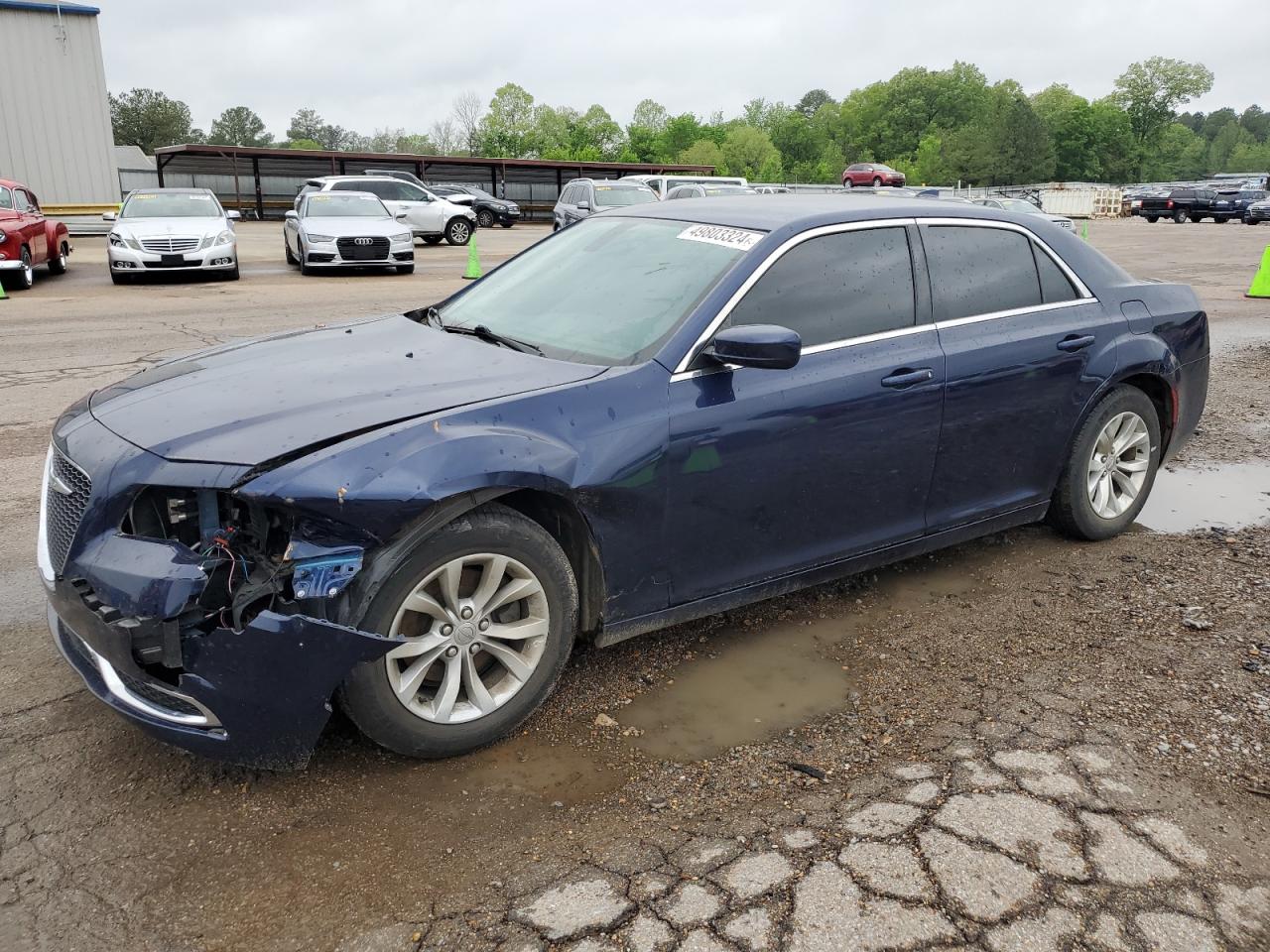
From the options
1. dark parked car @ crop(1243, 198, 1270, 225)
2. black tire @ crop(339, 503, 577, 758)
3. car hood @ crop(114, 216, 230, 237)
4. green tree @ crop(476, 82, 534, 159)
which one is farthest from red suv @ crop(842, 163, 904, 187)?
green tree @ crop(476, 82, 534, 159)

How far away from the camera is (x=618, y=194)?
23359mm

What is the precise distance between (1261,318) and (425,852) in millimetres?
14419

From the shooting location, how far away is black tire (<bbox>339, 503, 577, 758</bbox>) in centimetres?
285

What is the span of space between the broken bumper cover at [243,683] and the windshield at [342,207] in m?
17.3

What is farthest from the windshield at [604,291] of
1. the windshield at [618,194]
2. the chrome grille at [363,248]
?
the windshield at [618,194]

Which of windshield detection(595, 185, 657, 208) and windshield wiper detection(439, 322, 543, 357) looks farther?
windshield detection(595, 185, 657, 208)

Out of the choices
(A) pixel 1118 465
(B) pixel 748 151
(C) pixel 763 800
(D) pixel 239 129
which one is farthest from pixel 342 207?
(D) pixel 239 129

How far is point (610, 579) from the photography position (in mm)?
3326

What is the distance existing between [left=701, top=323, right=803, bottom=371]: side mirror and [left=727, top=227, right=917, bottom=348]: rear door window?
0.22 metres

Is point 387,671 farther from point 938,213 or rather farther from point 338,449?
point 938,213

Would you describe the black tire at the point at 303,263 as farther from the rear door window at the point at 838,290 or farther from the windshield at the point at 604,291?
the rear door window at the point at 838,290

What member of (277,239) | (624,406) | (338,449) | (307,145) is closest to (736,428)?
(624,406)

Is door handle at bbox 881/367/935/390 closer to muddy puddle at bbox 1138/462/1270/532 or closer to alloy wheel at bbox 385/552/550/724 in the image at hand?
alloy wheel at bbox 385/552/550/724

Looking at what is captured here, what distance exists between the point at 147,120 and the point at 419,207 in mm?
86283
